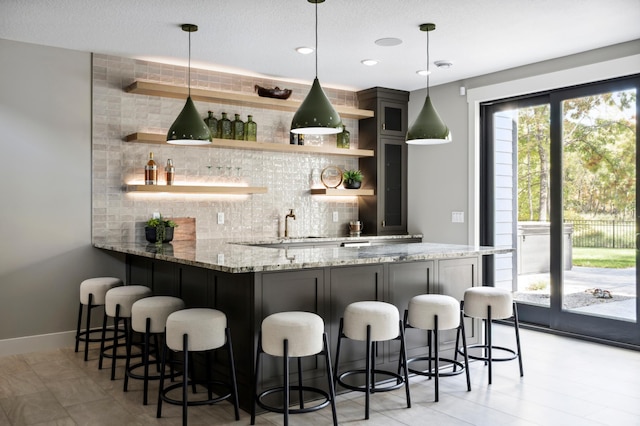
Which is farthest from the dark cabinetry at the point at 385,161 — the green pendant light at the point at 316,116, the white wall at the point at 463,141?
the green pendant light at the point at 316,116

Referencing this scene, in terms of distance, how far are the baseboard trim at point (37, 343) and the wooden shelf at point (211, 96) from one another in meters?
2.26

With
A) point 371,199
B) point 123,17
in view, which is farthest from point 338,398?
point 371,199

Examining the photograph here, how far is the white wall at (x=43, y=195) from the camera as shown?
15.7ft

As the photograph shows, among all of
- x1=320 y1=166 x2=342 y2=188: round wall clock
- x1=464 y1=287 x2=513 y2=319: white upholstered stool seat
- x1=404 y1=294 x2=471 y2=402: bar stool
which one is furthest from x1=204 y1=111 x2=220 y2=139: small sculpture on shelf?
x1=464 y1=287 x2=513 y2=319: white upholstered stool seat

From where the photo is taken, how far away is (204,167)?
19.0ft

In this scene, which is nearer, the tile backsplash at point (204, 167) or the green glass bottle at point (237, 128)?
the tile backsplash at point (204, 167)

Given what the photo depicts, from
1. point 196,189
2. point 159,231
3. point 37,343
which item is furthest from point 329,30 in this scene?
point 37,343

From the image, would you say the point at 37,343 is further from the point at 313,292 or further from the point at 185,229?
the point at 313,292

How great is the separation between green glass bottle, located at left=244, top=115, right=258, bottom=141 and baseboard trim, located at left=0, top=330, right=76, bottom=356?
2492 mm

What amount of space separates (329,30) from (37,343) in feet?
11.7

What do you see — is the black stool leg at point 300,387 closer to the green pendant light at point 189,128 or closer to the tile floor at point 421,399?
the tile floor at point 421,399

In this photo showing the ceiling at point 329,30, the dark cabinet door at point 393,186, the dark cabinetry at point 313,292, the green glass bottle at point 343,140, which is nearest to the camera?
the dark cabinetry at point 313,292

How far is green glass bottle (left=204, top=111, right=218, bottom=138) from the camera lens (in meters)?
5.71

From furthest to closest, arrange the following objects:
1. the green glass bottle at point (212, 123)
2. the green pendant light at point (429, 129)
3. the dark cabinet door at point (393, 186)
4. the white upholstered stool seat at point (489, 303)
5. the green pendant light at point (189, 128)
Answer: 1. the dark cabinet door at point (393, 186)
2. the green glass bottle at point (212, 123)
3. the green pendant light at point (189, 128)
4. the green pendant light at point (429, 129)
5. the white upholstered stool seat at point (489, 303)
